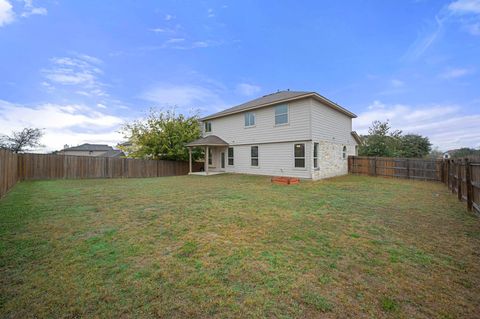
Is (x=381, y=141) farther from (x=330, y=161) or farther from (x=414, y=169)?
(x=330, y=161)

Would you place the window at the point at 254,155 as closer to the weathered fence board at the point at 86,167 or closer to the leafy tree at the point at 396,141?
the weathered fence board at the point at 86,167

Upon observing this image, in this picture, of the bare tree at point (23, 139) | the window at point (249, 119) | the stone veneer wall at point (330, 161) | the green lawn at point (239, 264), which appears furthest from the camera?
the bare tree at point (23, 139)

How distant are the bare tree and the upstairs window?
1246 inches

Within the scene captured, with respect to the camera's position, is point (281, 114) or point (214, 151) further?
point (214, 151)

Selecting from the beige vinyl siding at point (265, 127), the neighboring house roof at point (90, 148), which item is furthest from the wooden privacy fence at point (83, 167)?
the neighboring house roof at point (90, 148)

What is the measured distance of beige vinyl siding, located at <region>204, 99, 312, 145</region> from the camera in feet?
42.6

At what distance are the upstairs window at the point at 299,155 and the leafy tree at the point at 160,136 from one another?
34.1ft

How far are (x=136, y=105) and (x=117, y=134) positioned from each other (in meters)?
3.80

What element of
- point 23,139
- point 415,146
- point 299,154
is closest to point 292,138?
point 299,154

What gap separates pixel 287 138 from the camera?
1372cm

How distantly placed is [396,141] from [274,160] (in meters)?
19.9

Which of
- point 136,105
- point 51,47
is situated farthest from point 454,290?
point 136,105

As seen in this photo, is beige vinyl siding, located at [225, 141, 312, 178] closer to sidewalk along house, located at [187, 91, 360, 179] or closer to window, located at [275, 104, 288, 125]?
sidewalk along house, located at [187, 91, 360, 179]

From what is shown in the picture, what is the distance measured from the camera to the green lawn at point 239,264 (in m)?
2.06
